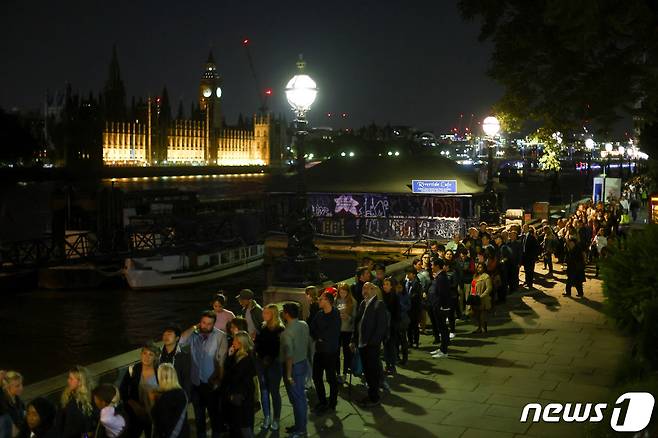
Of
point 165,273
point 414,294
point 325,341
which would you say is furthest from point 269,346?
point 165,273

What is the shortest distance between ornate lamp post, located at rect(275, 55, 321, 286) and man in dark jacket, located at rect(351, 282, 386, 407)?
4599mm

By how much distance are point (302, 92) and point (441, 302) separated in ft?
15.7

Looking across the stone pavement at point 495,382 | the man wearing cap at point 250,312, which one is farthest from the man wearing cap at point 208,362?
the man wearing cap at point 250,312

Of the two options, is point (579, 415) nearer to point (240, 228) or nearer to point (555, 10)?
point (555, 10)

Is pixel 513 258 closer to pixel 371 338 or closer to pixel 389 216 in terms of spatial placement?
pixel 371 338

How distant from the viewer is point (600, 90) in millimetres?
16344

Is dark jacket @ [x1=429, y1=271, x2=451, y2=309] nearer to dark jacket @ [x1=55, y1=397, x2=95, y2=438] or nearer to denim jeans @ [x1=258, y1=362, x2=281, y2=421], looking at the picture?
denim jeans @ [x1=258, y1=362, x2=281, y2=421]

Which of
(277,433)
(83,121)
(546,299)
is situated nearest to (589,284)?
(546,299)

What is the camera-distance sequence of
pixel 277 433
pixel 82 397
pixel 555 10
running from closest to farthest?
pixel 82 397, pixel 277 433, pixel 555 10

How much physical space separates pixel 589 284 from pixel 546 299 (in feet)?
9.01

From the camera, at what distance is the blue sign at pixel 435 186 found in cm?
2766

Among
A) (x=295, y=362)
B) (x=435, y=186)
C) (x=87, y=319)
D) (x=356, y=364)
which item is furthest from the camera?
(x=87, y=319)

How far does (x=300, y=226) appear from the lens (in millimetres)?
14516

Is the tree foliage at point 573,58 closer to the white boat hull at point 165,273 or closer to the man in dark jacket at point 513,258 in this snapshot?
the man in dark jacket at point 513,258
